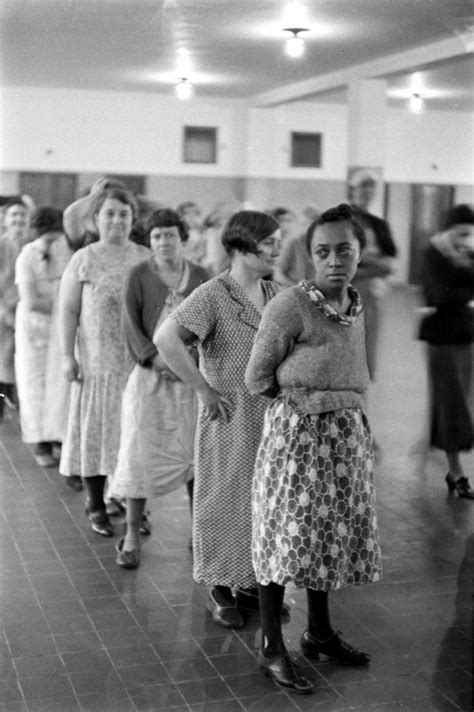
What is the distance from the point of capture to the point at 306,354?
296cm

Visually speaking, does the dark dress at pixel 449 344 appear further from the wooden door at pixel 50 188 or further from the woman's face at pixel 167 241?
the wooden door at pixel 50 188

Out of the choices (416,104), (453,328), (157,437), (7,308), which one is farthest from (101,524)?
(416,104)

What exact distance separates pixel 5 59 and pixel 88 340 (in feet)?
3.93

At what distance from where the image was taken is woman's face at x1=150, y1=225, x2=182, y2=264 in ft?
13.0

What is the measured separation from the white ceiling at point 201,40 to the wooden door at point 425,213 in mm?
501

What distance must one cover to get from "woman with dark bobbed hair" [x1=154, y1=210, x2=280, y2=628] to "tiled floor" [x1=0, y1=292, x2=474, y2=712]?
272 millimetres

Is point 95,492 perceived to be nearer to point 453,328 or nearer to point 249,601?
point 249,601

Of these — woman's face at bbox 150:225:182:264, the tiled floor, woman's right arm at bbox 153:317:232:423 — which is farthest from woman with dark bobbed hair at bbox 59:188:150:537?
woman's right arm at bbox 153:317:232:423

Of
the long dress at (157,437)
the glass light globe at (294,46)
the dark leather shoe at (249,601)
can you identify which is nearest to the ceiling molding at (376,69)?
the glass light globe at (294,46)

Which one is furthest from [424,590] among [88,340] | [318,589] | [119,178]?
[119,178]

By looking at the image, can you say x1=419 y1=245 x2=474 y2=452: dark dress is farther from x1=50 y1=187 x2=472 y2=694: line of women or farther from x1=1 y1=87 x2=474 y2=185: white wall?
x1=50 y1=187 x2=472 y2=694: line of women

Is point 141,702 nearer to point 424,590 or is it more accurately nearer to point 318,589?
point 318,589

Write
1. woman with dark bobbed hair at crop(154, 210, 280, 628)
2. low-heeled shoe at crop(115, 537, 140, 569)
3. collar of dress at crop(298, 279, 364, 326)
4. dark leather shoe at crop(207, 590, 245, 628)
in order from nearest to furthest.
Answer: collar of dress at crop(298, 279, 364, 326)
woman with dark bobbed hair at crop(154, 210, 280, 628)
dark leather shoe at crop(207, 590, 245, 628)
low-heeled shoe at crop(115, 537, 140, 569)

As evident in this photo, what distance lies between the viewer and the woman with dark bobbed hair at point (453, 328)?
16.2 ft
